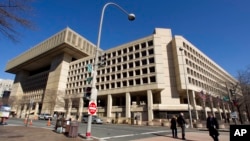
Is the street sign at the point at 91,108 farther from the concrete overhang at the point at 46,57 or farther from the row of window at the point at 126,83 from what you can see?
the concrete overhang at the point at 46,57

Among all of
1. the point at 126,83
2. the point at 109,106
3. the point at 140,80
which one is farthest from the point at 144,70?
the point at 109,106

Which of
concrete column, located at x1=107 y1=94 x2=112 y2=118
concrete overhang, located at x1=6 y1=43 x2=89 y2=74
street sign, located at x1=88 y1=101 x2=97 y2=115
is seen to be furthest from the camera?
concrete overhang, located at x1=6 y1=43 x2=89 y2=74

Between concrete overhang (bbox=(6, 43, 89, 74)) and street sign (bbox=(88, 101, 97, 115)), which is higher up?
concrete overhang (bbox=(6, 43, 89, 74))

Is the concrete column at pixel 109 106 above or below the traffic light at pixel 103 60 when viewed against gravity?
below

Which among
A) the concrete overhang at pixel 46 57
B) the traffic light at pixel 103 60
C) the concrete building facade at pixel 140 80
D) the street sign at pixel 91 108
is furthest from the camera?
the concrete overhang at pixel 46 57

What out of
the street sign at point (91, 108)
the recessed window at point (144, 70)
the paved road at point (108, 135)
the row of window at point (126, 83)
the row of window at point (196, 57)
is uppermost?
the row of window at point (196, 57)

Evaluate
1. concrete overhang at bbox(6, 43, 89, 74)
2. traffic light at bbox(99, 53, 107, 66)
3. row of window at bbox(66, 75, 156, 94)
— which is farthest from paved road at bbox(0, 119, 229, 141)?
concrete overhang at bbox(6, 43, 89, 74)

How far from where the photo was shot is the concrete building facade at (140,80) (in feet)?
137

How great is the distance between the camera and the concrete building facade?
41.8 meters

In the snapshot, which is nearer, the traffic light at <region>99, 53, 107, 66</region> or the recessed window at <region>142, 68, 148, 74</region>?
the traffic light at <region>99, 53, 107, 66</region>

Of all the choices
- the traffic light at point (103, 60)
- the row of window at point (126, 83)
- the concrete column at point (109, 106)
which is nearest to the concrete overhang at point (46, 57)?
the row of window at point (126, 83)

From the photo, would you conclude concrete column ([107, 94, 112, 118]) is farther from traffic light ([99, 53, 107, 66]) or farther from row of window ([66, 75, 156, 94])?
traffic light ([99, 53, 107, 66])

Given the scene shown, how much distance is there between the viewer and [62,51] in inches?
2702

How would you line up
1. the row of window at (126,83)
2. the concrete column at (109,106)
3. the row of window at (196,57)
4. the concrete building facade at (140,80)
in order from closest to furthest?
1. the concrete building facade at (140,80)
2. the row of window at (126,83)
3. the row of window at (196,57)
4. the concrete column at (109,106)
